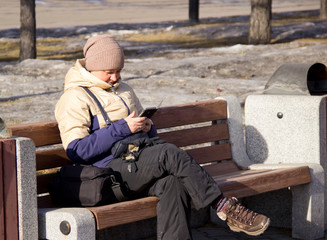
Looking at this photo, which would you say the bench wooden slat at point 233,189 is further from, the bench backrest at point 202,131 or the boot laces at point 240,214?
the boot laces at point 240,214

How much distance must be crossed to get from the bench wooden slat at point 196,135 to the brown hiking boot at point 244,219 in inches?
45.3

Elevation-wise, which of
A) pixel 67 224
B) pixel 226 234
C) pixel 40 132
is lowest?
pixel 226 234

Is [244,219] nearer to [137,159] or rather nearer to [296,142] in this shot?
[137,159]

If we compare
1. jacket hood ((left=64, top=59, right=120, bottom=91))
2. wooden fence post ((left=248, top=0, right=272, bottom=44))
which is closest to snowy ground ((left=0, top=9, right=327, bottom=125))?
wooden fence post ((left=248, top=0, right=272, bottom=44))

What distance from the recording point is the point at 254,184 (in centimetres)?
503

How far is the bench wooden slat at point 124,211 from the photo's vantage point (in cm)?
401

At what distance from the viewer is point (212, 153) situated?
5.71 metres

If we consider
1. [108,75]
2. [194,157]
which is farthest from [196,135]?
[108,75]

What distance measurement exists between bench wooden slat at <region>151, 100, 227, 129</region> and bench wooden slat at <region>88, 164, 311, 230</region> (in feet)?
1.66

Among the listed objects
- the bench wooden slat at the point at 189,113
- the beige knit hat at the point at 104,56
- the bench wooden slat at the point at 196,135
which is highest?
the beige knit hat at the point at 104,56

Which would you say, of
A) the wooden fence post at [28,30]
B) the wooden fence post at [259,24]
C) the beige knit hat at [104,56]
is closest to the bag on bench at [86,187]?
the beige knit hat at [104,56]

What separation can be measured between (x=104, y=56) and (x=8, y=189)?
124 centimetres

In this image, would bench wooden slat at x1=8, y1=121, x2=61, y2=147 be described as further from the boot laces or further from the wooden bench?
the boot laces

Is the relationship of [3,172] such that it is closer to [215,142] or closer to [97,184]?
[97,184]
